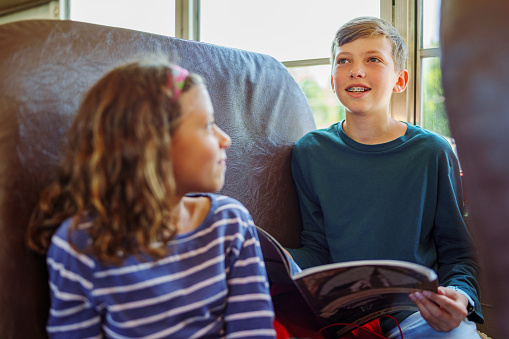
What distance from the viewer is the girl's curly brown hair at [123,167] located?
66 centimetres

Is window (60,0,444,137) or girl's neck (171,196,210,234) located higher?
window (60,0,444,137)

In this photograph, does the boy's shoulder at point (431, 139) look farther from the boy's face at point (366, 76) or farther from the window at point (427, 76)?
the window at point (427, 76)

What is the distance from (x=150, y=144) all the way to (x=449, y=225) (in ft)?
2.71

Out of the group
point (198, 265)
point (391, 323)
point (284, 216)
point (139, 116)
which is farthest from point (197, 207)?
point (391, 323)

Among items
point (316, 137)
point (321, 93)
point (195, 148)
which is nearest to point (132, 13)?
point (321, 93)

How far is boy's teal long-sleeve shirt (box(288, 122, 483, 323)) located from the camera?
1.17 meters

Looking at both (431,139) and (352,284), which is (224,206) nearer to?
(352,284)

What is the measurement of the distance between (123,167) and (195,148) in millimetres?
114

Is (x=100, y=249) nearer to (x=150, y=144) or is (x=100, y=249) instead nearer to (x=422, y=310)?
(x=150, y=144)

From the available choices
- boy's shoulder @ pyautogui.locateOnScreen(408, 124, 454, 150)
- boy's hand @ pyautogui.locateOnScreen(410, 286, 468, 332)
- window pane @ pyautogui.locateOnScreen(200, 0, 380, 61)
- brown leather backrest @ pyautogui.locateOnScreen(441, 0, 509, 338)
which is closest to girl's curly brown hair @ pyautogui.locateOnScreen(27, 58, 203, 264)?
brown leather backrest @ pyautogui.locateOnScreen(441, 0, 509, 338)

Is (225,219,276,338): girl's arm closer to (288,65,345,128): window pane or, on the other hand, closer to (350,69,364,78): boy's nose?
(350,69,364,78): boy's nose

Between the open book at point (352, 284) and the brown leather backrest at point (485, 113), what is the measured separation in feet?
1.14

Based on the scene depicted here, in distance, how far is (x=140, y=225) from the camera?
67cm

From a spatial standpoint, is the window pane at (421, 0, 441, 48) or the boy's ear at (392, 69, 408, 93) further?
the window pane at (421, 0, 441, 48)
